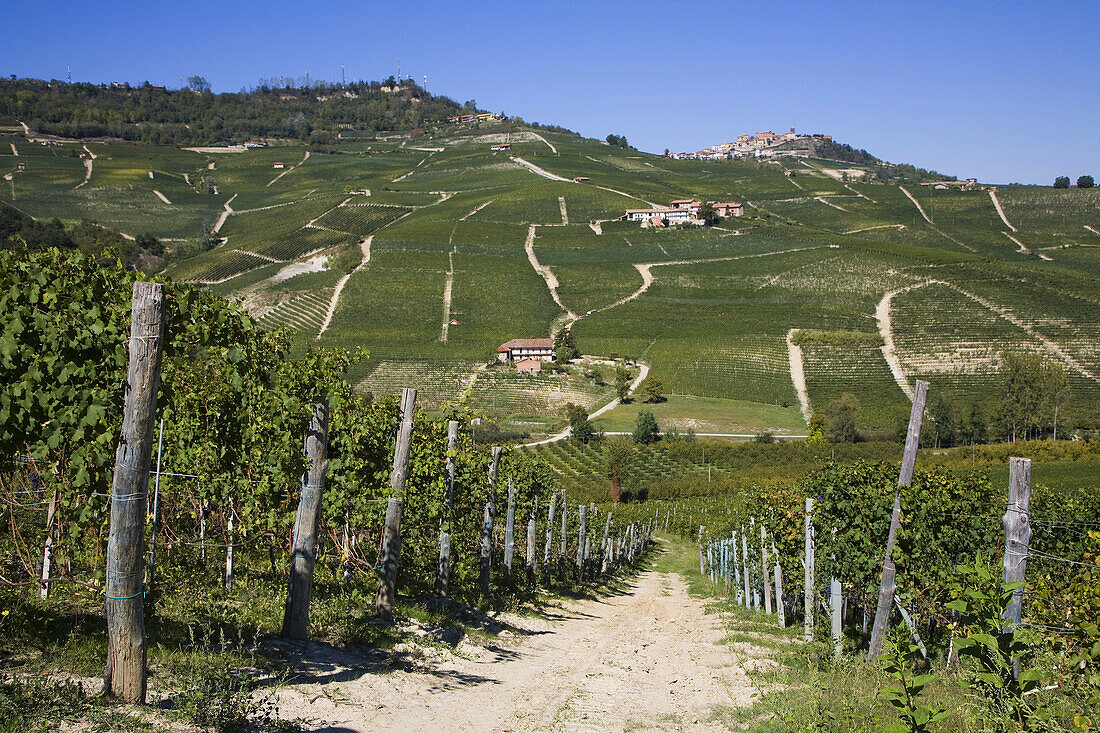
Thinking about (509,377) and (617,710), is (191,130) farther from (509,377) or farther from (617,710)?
(617,710)

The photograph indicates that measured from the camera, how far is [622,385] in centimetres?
6388

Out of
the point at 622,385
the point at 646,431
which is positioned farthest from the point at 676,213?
the point at 646,431

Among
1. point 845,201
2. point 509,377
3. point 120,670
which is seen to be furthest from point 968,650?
point 845,201

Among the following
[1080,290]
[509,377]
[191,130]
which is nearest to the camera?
[509,377]

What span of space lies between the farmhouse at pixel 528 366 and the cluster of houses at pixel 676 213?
172 ft

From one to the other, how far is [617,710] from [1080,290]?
90.4m

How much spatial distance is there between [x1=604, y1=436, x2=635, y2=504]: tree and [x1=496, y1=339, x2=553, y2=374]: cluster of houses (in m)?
16.0

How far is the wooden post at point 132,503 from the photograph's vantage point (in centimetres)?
486

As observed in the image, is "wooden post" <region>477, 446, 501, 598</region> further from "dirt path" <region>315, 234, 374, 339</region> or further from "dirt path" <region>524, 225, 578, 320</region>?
"dirt path" <region>524, 225, 578, 320</region>

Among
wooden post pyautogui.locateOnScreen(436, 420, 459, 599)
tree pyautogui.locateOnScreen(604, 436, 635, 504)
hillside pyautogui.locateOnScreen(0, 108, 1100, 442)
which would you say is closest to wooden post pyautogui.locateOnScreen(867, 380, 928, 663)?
wooden post pyautogui.locateOnScreen(436, 420, 459, 599)

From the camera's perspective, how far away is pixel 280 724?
16.6 feet

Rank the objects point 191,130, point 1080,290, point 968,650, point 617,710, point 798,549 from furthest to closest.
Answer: point 191,130 < point 1080,290 < point 798,549 < point 617,710 < point 968,650

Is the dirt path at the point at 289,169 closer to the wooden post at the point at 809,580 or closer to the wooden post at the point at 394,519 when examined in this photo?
the wooden post at the point at 394,519

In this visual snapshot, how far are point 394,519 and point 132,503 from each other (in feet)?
13.6
